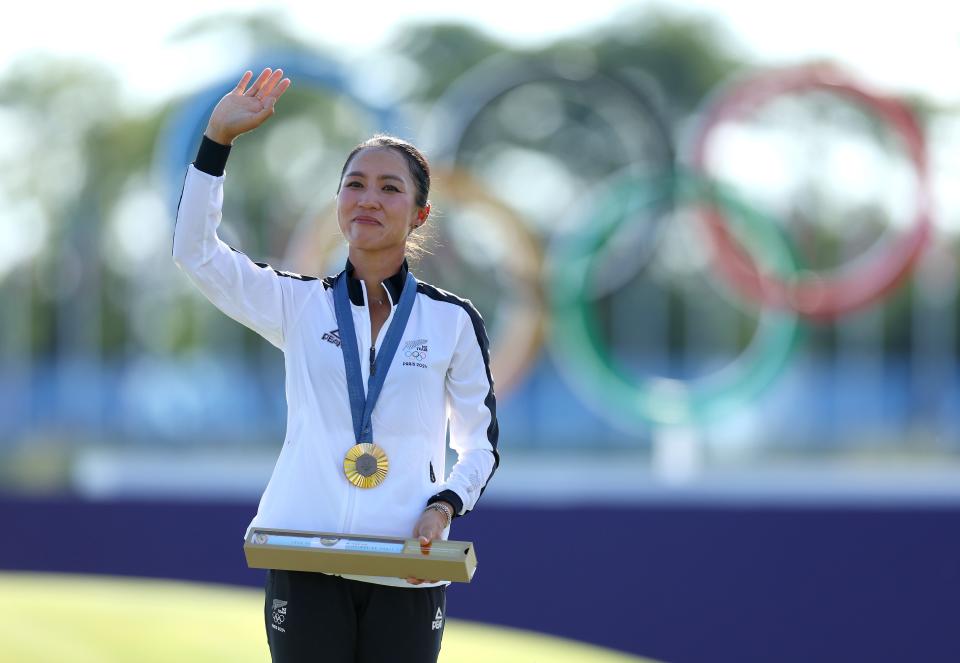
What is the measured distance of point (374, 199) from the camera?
122 inches

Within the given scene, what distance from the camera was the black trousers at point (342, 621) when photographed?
9.82 ft

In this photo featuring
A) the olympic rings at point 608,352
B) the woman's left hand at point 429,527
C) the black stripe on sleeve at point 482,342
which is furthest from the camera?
the olympic rings at point 608,352

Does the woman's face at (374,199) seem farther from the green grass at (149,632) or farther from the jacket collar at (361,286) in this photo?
the green grass at (149,632)

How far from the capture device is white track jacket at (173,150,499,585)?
3.03 m

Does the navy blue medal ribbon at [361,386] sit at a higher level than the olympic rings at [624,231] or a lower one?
lower

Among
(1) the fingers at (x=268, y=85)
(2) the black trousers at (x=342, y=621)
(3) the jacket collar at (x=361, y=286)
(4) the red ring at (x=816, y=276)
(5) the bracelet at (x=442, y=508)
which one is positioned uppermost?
(4) the red ring at (x=816, y=276)

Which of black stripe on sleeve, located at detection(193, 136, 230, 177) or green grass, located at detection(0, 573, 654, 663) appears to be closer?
black stripe on sleeve, located at detection(193, 136, 230, 177)

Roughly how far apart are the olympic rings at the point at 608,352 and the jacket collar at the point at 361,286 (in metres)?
6.72

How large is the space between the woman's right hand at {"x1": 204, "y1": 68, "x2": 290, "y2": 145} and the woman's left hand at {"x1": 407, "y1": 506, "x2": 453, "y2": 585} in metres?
0.86

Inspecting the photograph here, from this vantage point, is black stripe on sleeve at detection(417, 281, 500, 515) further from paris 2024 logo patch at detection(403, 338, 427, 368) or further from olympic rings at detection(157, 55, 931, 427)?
olympic rings at detection(157, 55, 931, 427)

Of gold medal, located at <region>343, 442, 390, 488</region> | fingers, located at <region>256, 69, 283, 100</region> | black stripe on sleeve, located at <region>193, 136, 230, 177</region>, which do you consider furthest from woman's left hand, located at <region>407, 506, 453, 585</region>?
fingers, located at <region>256, 69, 283, 100</region>

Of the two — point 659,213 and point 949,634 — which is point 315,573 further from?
point 659,213

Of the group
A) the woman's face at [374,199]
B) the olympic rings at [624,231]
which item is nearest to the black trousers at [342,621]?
the woman's face at [374,199]

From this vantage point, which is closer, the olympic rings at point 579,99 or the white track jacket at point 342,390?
the white track jacket at point 342,390
